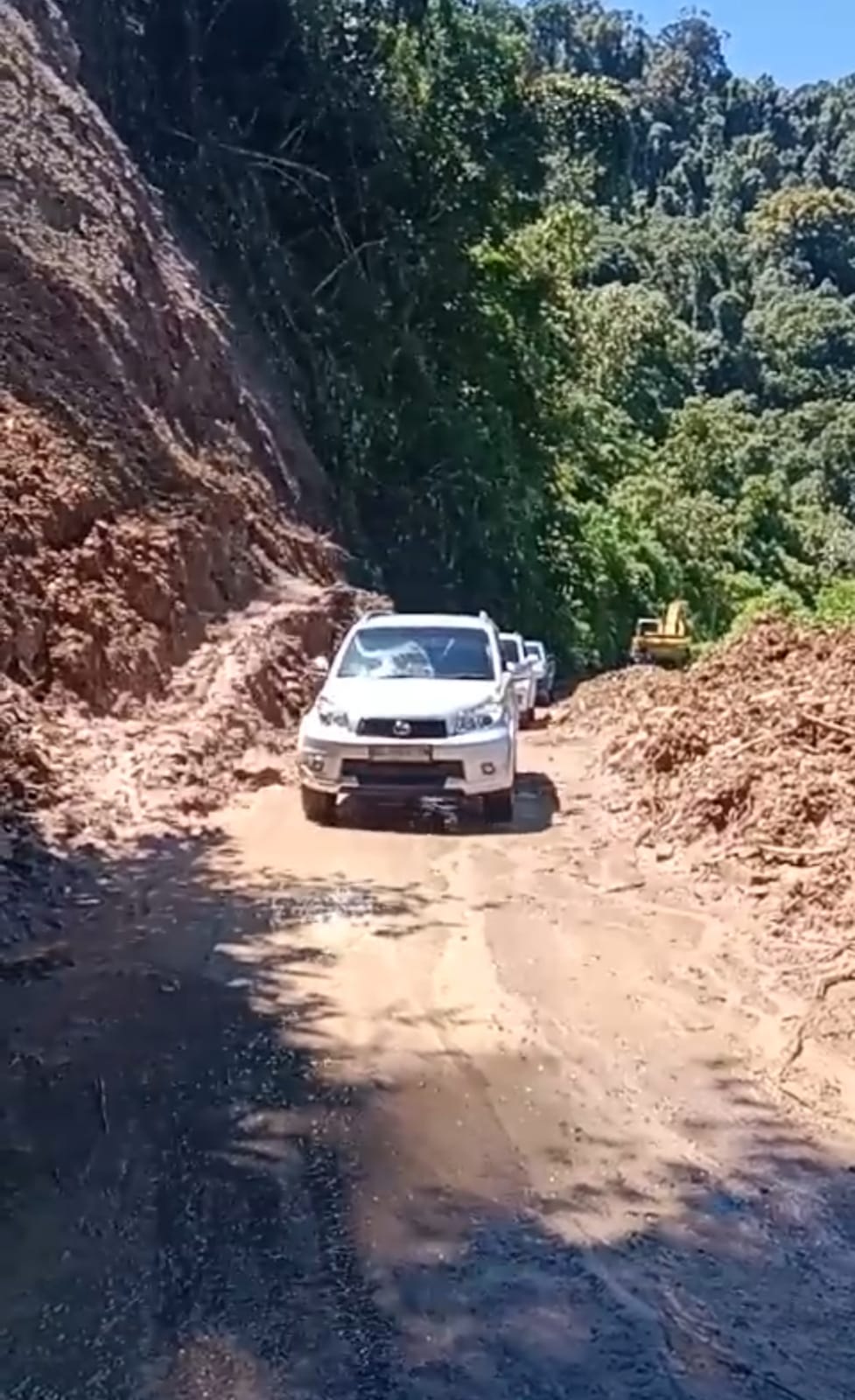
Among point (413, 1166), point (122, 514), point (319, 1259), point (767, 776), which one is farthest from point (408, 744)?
point (319, 1259)

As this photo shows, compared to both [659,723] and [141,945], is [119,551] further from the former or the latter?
[141,945]

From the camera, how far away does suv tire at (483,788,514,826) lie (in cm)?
1323

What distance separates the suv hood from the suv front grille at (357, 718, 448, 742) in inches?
1.5

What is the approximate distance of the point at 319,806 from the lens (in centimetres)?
1305

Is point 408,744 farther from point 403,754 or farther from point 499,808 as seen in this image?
point 499,808

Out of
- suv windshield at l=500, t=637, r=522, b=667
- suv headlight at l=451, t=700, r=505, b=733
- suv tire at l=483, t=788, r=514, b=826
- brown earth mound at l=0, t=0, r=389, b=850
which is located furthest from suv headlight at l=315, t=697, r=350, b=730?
suv windshield at l=500, t=637, r=522, b=667

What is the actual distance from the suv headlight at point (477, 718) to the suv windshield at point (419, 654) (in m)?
0.58

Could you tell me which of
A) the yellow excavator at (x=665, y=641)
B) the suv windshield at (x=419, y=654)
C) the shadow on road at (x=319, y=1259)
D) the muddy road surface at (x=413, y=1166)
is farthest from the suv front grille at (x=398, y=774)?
the yellow excavator at (x=665, y=641)

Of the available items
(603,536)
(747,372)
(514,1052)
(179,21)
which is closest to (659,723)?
(514,1052)

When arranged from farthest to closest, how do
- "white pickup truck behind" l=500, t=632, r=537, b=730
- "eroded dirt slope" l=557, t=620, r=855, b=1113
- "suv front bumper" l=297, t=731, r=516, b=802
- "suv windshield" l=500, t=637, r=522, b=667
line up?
"white pickup truck behind" l=500, t=632, r=537, b=730
"suv windshield" l=500, t=637, r=522, b=667
"suv front bumper" l=297, t=731, r=516, b=802
"eroded dirt slope" l=557, t=620, r=855, b=1113

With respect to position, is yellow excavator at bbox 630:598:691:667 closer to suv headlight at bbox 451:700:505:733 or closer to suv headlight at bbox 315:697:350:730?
suv headlight at bbox 451:700:505:733

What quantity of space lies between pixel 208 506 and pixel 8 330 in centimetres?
309

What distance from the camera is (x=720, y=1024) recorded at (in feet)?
25.4

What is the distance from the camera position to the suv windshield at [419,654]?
13852mm
